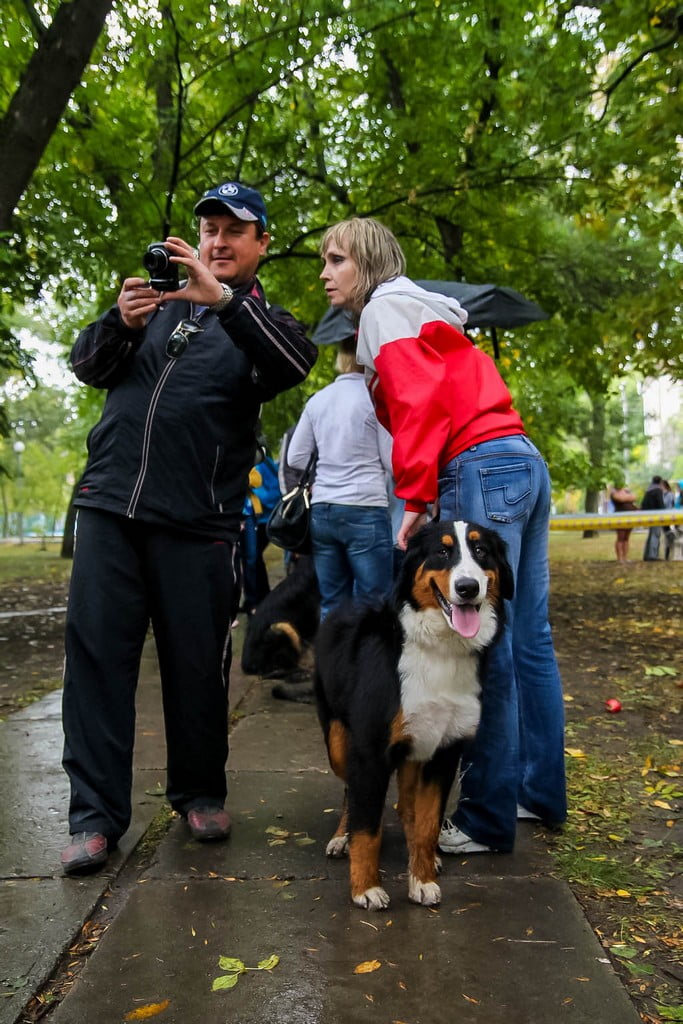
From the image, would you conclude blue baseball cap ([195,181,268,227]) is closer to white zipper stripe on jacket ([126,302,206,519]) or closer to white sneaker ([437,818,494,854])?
white zipper stripe on jacket ([126,302,206,519])

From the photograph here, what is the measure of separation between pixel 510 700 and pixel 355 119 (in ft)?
33.0

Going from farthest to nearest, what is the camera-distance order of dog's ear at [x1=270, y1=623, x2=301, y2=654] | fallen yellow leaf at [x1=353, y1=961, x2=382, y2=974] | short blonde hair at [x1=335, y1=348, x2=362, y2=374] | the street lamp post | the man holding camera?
the street lamp post → dog's ear at [x1=270, y1=623, x2=301, y2=654] → short blonde hair at [x1=335, y1=348, x2=362, y2=374] → the man holding camera → fallen yellow leaf at [x1=353, y1=961, x2=382, y2=974]

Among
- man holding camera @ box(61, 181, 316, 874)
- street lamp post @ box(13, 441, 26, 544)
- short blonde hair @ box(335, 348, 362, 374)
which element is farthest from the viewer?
street lamp post @ box(13, 441, 26, 544)

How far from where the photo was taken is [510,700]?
11.1ft

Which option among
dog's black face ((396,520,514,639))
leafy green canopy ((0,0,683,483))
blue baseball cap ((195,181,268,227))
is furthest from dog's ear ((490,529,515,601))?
leafy green canopy ((0,0,683,483))

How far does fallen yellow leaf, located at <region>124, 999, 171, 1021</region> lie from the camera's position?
227 centimetres

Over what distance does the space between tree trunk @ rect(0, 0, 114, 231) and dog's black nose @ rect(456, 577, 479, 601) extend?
5.75 m

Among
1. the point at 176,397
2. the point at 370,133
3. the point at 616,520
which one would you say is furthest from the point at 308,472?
the point at 616,520

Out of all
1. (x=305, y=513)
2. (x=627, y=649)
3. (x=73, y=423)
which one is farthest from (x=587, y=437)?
(x=305, y=513)

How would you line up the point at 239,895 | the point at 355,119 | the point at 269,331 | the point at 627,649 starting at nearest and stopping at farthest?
the point at 239,895 → the point at 269,331 → the point at 627,649 → the point at 355,119

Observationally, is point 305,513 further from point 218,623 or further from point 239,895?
point 239,895

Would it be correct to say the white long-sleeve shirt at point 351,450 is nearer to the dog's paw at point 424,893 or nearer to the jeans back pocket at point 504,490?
the jeans back pocket at point 504,490

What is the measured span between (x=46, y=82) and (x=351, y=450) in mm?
4058

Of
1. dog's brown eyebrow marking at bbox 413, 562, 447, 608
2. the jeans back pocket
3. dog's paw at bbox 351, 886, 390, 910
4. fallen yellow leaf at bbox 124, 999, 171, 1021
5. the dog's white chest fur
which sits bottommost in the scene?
fallen yellow leaf at bbox 124, 999, 171, 1021
